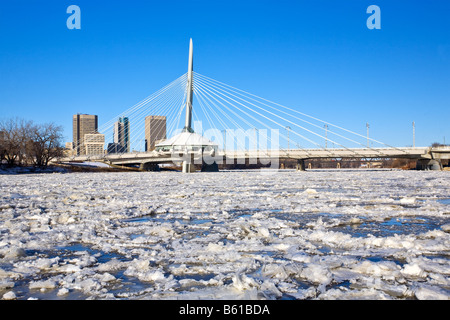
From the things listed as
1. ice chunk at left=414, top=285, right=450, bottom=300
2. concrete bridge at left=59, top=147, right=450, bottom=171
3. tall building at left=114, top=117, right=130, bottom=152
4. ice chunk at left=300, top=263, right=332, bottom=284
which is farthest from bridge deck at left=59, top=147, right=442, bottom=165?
ice chunk at left=414, top=285, right=450, bottom=300

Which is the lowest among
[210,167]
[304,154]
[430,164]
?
[210,167]

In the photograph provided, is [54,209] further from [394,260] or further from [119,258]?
[394,260]

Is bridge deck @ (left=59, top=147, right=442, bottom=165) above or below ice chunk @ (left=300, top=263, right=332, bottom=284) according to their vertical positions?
above

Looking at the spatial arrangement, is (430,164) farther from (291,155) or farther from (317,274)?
(317,274)

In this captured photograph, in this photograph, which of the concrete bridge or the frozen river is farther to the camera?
the concrete bridge

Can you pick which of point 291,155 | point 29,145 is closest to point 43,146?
point 29,145

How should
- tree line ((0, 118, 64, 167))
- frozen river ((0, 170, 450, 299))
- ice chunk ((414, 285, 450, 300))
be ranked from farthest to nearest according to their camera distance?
tree line ((0, 118, 64, 167)), frozen river ((0, 170, 450, 299)), ice chunk ((414, 285, 450, 300))

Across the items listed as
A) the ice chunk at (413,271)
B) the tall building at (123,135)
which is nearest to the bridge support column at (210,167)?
the tall building at (123,135)

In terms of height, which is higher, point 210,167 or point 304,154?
point 304,154

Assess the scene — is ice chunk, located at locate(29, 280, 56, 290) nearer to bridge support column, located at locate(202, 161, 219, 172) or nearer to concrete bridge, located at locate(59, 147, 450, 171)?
concrete bridge, located at locate(59, 147, 450, 171)

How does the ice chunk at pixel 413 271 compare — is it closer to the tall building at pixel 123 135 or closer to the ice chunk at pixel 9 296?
the ice chunk at pixel 9 296

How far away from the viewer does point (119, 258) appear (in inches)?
167

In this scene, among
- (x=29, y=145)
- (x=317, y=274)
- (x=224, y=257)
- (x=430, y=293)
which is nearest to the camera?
(x=430, y=293)
